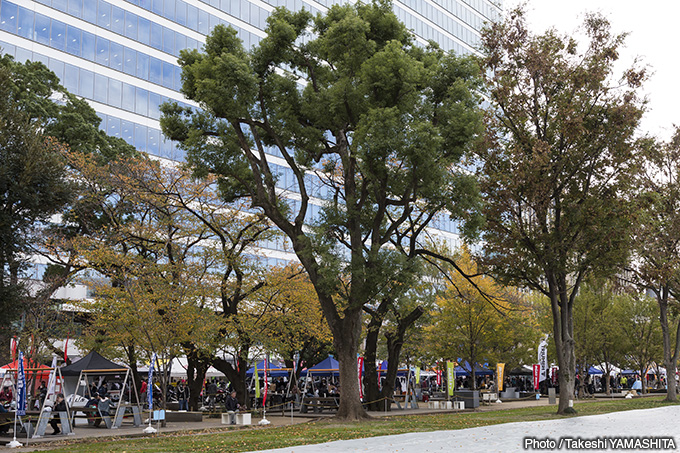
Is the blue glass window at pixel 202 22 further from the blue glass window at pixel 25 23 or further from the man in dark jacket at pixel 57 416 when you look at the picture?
the man in dark jacket at pixel 57 416

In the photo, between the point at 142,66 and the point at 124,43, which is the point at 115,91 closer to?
the point at 142,66

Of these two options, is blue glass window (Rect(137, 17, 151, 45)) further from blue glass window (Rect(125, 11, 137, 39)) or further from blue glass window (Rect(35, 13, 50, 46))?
blue glass window (Rect(35, 13, 50, 46))

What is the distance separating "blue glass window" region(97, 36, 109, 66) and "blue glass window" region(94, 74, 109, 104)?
1.14 m

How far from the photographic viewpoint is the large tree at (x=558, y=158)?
2648 cm

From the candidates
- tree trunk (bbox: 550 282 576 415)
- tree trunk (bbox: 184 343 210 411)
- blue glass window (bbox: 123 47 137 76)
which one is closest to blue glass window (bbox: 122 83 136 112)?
blue glass window (bbox: 123 47 137 76)

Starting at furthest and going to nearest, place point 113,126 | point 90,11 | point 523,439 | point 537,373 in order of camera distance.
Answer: point 113,126
point 90,11
point 537,373
point 523,439

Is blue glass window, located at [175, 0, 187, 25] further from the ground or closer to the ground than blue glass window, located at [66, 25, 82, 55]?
further from the ground

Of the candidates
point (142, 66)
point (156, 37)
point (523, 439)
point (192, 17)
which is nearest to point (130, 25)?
point (156, 37)

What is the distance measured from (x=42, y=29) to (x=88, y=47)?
3.44m

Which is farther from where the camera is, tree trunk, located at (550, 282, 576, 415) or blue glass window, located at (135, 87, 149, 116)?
blue glass window, located at (135, 87, 149, 116)

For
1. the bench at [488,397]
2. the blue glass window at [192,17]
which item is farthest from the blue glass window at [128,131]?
the bench at [488,397]

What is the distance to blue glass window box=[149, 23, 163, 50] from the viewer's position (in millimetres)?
51662

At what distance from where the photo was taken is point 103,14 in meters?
48.4

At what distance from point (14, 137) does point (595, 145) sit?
21127 millimetres
